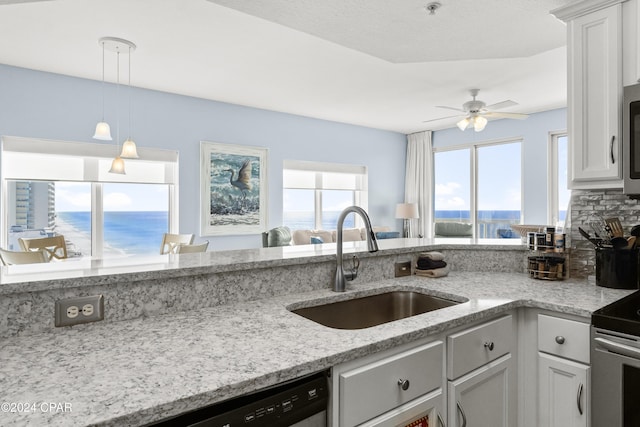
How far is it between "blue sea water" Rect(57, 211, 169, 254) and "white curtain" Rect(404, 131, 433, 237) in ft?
15.0

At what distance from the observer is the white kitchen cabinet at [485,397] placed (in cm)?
132

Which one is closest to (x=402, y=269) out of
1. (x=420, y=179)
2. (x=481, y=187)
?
(x=481, y=187)

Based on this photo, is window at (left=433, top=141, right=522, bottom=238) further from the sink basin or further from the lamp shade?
the sink basin

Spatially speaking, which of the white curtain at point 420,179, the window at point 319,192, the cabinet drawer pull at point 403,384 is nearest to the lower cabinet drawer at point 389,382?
the cabinet drawer pull at point 403,384

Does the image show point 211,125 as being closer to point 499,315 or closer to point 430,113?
point 430,113

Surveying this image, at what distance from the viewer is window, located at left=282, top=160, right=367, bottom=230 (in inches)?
241

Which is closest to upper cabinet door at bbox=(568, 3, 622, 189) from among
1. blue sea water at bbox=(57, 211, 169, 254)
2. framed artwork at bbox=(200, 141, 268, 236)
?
framed artwork at bbox=(200, 141, 268, 236)

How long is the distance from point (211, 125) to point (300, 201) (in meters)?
1.88

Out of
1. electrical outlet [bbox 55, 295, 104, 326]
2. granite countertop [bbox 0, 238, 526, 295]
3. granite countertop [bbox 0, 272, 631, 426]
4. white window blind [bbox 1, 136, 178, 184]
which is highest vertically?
white window blind [bbox 1, 136, 178, 184]

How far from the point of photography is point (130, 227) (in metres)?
4.76

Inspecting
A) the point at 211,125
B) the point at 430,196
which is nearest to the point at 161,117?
the point at 211,125

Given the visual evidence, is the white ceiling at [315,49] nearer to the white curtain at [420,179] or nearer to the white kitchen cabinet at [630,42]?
the white kitchen cabinet at [630,42]

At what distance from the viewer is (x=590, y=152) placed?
1.89m

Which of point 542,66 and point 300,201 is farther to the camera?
point 300,201
